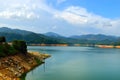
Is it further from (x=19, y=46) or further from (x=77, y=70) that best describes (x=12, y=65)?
(x=19, y=46)

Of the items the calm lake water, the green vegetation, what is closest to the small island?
the green vegetation

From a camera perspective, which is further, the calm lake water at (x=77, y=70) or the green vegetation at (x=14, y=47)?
the green vegetation at (x=14, y=47)

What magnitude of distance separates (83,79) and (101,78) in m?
3.78

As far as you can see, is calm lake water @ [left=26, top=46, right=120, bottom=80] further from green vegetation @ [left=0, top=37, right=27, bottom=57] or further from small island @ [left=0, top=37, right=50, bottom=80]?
green vegetation @ [left=0, top=37, right=27, bottom=57]

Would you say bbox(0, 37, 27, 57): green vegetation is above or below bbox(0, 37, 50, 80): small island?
above

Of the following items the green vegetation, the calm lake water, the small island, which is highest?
the green vegetation

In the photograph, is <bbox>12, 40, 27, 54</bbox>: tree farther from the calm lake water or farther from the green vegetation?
the calm lake water

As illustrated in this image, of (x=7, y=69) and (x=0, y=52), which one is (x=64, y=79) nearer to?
(x=7, y=69)

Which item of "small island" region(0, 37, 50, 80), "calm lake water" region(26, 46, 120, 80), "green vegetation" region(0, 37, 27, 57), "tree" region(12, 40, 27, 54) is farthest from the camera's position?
"tree" region(12, 40, 27, 54)

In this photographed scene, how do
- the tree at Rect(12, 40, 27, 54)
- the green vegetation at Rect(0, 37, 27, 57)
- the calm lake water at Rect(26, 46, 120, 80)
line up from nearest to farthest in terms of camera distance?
the calm lake water at Rect(26, 46, 120, 80), the green vegetation at Rect(0, 37, 27, 57), the tree at Rect(12, 40, 27, 54)

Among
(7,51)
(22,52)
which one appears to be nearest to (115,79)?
(7,51)

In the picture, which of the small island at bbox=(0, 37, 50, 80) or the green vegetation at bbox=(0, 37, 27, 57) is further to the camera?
the green vegetation at bbox=(0, 37, 27, 57)

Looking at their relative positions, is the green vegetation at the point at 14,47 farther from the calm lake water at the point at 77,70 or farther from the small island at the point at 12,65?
the calm lake water at the point at 77,70

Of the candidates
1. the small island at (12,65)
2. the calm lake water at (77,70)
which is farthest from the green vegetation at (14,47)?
the calm lake water at (77,70)
